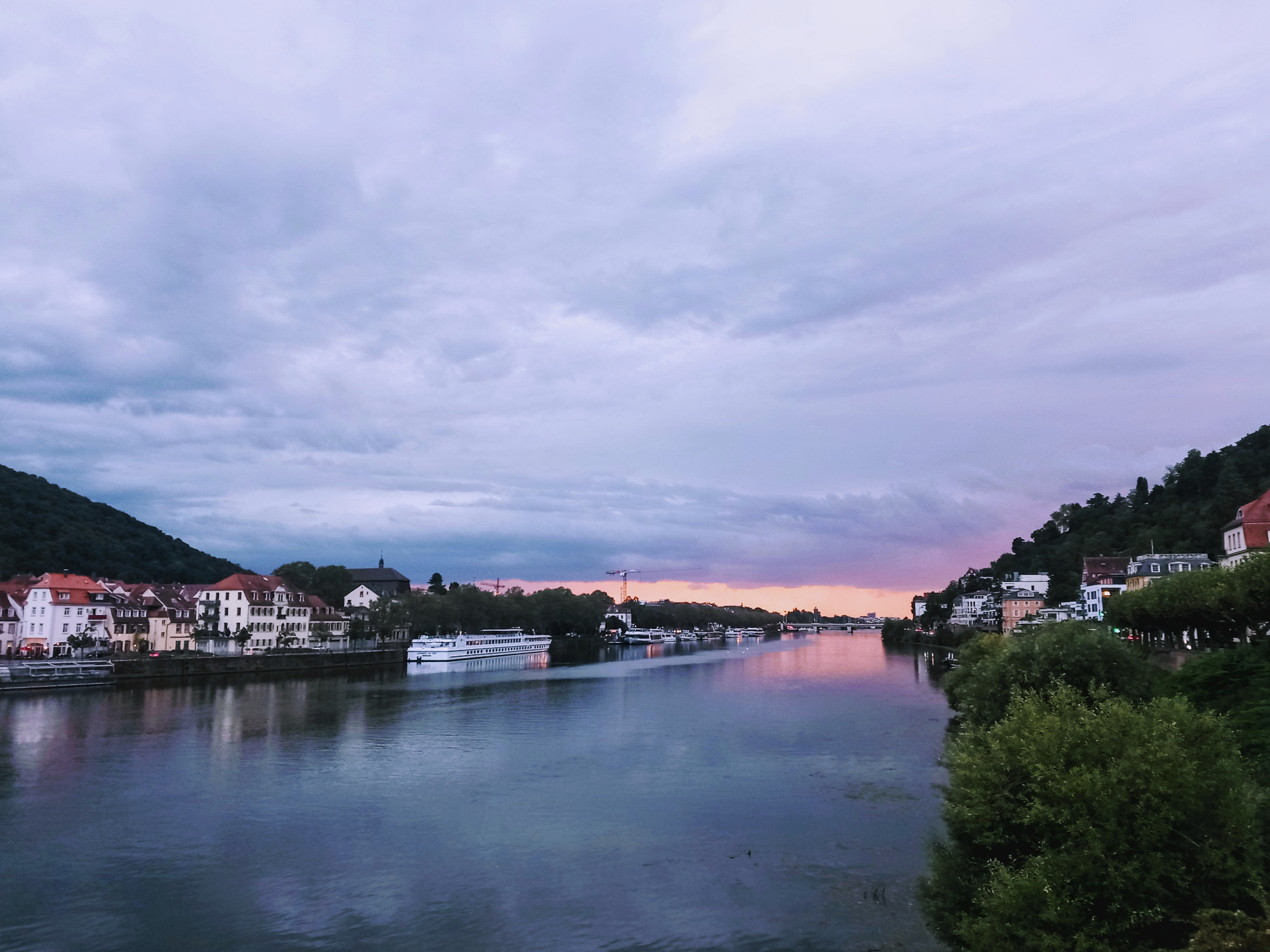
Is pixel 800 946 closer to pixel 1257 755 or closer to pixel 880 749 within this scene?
pixel 1257 755

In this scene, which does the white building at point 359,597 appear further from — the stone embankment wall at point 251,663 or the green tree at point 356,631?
the stone embankment wall at point 251,663

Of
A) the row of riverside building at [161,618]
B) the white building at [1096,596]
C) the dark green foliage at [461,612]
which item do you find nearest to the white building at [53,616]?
the row of riverside building at [161,618]

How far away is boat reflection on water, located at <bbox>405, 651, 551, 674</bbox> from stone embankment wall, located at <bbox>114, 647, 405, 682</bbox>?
18.0 feet

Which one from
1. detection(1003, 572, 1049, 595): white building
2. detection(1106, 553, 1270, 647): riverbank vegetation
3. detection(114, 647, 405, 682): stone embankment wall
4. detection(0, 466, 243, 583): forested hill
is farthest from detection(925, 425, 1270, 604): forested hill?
detection(0, 466, 243, 583): forested hill

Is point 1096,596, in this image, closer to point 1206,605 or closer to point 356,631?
point 1206,605

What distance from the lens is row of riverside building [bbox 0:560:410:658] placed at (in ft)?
302

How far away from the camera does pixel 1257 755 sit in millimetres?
23109

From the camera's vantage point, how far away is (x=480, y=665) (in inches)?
4818

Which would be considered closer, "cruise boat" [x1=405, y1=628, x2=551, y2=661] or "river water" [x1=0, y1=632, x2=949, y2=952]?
"river water" [x1=0, y1=632, x2=949, y2=952]

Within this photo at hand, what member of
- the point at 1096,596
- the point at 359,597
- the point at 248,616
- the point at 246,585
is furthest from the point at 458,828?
the point at 359,597

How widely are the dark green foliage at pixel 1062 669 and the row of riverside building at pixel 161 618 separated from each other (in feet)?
297

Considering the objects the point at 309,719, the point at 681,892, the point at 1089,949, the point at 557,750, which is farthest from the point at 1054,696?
the point at 309,719

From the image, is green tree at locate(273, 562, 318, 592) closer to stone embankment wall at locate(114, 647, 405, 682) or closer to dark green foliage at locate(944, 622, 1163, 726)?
stone embankment wall at locate(114, 647, 405, 682)

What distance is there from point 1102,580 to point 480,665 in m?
82.7
